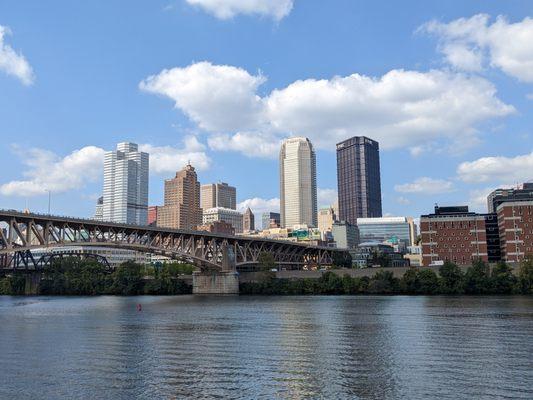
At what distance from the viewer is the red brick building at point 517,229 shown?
15788 centimetres

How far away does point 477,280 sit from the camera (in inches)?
4934

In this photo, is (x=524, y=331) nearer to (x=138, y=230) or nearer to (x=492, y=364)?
(x=492, y=364)

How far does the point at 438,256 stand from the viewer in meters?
168

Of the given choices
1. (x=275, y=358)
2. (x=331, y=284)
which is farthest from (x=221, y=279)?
(x=275, y=358)

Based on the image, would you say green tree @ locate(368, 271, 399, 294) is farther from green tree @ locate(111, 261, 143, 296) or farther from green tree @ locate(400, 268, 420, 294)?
green tree @ locate(111, 261, 143, 296)

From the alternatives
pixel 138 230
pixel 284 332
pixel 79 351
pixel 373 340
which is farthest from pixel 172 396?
pixel 138 230

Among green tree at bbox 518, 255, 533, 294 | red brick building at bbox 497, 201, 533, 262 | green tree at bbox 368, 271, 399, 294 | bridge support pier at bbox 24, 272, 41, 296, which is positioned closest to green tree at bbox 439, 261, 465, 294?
green tree at bbox 368, 271, 399, 294

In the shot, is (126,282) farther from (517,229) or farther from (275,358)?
(275,358)

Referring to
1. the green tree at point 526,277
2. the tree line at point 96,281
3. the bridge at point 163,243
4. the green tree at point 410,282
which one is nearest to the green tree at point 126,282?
the tree line at point 96,281

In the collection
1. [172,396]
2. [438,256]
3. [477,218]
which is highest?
[477,218]

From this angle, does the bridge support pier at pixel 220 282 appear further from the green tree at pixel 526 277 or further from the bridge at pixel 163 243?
the green tree at pixel 526 277

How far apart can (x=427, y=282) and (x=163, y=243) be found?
67.4 m

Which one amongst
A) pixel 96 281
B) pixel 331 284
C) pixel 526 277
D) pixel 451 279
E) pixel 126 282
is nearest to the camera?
pixel 526 277

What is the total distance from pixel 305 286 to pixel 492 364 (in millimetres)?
110109
